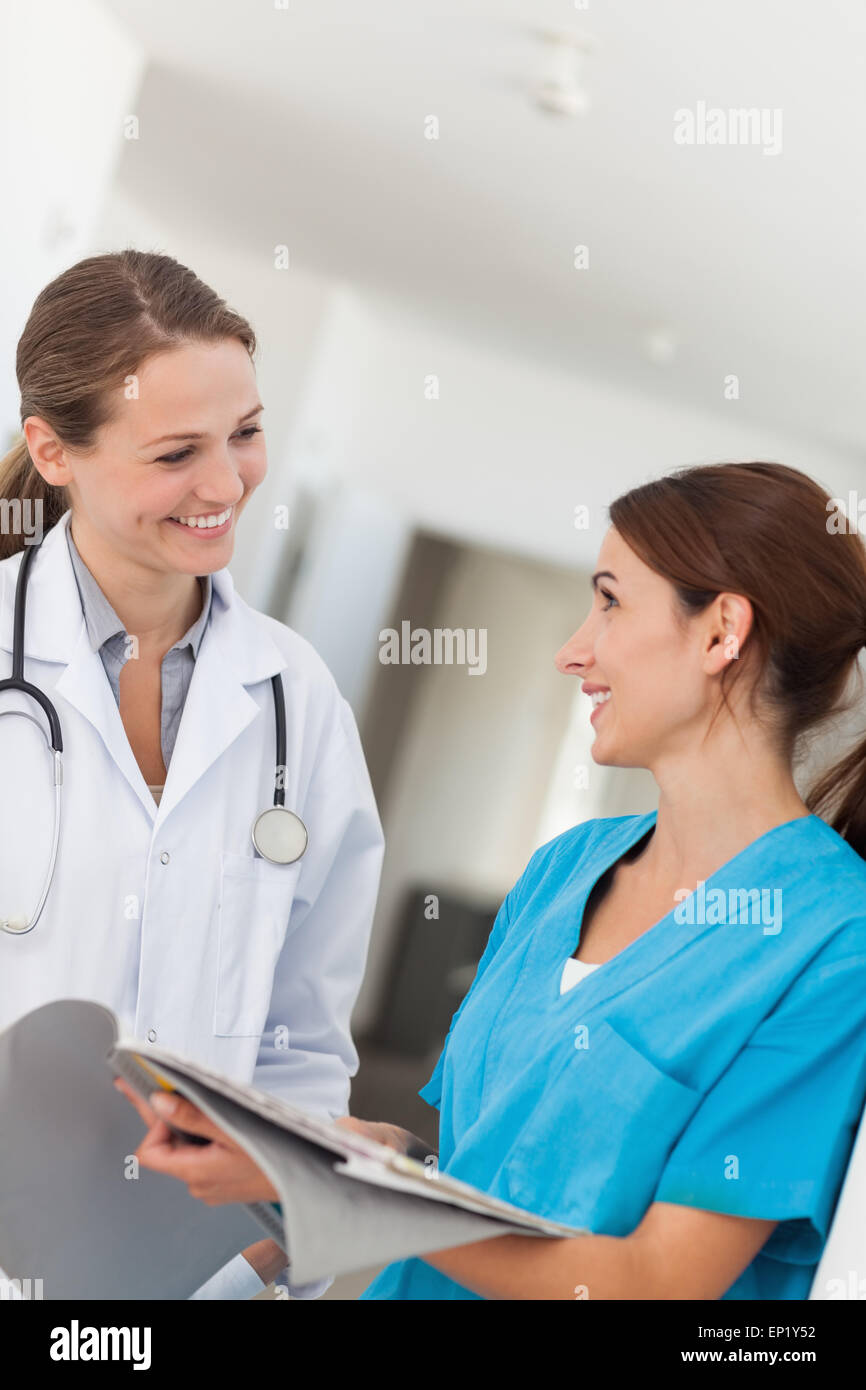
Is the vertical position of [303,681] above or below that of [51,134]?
below

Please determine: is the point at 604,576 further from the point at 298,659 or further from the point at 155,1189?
the point at 155,1189

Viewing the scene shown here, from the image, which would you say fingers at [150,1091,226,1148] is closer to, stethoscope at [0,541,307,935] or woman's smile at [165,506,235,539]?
stethoscope at [0,541,307,935]

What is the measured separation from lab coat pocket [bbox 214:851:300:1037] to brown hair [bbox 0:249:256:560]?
490 millimetres

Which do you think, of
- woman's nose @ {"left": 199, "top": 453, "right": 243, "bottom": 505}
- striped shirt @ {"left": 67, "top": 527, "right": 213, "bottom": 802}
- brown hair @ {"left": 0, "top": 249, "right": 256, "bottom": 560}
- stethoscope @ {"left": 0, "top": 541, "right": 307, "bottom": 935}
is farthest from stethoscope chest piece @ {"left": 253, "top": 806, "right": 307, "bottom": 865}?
brown hair @ {"left": 0, "top": 249, "right": 256, "bottom": 560}

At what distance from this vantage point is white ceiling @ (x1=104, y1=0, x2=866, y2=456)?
2.70 m

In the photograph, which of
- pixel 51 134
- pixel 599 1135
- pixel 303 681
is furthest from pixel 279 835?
pixel 51 134

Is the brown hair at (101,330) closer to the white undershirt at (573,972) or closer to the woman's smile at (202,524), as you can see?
the woman's smile at (202,524)

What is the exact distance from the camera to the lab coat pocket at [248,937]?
138 centimetres

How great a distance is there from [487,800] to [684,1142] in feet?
15.3

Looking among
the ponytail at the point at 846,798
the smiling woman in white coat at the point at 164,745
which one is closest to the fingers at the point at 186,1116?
the smiling woman in white coat at the point at 164,745

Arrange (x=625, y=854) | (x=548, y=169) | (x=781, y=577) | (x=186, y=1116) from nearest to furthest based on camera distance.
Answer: (x=186, y=1116)
(x=781, y=577)
(x=625, y=854)
(x=548, y=169)

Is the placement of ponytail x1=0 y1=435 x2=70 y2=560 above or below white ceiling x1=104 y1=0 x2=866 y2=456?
below

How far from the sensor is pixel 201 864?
1.38m

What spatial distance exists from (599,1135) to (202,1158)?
31 centimetres
